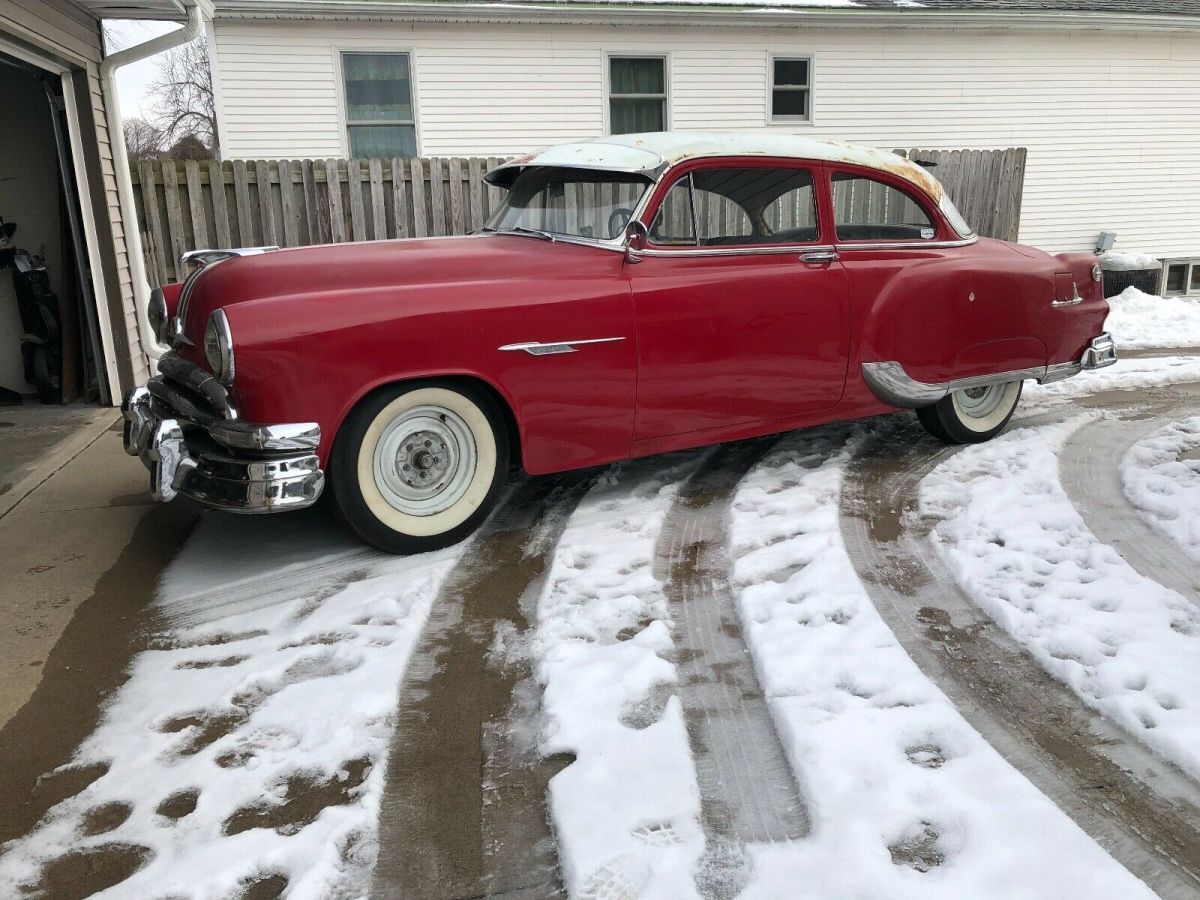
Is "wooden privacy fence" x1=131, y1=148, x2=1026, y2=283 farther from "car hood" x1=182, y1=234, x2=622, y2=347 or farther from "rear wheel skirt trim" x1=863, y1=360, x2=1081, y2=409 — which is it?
"rear wheel skirt trim" x1=863, y1=360, x2=1081, y2=409

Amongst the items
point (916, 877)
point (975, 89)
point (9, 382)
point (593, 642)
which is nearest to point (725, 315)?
point (593, 642)

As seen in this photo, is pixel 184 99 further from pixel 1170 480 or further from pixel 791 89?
pixel 1170 480

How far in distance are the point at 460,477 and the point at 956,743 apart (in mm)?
2388

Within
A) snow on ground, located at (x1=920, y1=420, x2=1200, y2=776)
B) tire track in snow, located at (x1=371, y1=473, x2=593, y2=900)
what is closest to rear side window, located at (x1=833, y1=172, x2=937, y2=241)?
snow on ground, located at (x1=920, y1=420, x2=1200, y2=776)

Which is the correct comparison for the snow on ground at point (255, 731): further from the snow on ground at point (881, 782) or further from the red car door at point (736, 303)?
the red car door at point (736, 303)

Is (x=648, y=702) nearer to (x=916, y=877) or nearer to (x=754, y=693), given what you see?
(x=754, y=693)

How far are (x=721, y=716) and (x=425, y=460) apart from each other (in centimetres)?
185

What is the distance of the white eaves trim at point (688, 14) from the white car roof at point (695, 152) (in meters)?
7.48

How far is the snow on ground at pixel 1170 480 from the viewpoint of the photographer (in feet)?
13.5

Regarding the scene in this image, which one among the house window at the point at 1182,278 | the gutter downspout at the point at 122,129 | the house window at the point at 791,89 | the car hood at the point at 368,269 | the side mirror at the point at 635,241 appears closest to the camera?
the car hood at the point at 368,269

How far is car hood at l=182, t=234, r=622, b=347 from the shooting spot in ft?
12.5

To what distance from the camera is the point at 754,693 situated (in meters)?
2.88

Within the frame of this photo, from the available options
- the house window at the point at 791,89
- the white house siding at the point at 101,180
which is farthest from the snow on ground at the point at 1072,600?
the house window at the point at 791,89

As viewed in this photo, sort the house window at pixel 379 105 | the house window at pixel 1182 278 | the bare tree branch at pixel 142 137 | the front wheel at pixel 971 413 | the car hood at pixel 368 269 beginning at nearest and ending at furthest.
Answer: the car hood at pixel 368 269, the front wheel at pixel 971 413, the house window at pixel 379 105, the house window at pixel 1182 278, the bare tree branch at pixel 142 137
